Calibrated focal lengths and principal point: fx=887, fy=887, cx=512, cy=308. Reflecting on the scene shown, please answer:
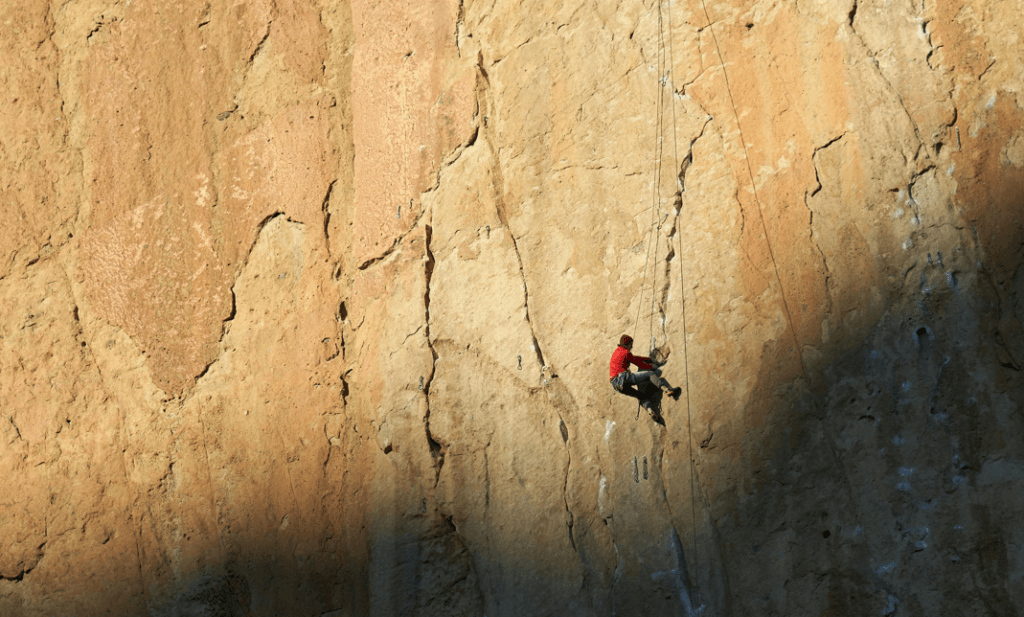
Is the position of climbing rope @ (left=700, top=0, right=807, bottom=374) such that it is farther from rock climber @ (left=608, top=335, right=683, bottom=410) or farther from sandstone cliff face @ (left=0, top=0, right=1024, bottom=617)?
rock climber @ (left=608, top=335, right=683, bottom=410)

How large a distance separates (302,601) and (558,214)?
2.44m

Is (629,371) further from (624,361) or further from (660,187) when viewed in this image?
(660,187)

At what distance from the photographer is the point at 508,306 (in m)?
4.54

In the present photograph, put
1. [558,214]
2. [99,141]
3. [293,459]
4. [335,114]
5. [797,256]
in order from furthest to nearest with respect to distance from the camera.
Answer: [99,141] < [335,114] < [293,459] < [558,214] < [797,256]

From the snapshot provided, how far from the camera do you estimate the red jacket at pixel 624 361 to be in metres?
4.05

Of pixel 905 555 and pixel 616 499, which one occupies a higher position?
pixel 616 499

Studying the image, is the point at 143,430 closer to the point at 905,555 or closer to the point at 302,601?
the point at 302,601

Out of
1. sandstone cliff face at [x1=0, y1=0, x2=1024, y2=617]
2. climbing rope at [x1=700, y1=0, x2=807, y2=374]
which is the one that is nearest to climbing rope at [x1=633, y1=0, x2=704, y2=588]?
sandstone cliff face at [x1=0, y1=0, x2=1024, y2=617]

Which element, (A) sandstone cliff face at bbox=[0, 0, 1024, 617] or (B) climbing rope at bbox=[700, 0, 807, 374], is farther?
(B) climbing rope at bbox=[700, 0, 807, 374]

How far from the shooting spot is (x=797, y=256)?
386 centimetres

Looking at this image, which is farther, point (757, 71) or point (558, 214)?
point (558, 214)

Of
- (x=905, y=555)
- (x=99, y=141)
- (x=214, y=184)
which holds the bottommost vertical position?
(x=905, y=555)

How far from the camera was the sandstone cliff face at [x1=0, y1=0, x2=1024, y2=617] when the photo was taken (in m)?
3.59

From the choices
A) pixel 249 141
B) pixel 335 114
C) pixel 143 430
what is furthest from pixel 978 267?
pixel 143 430
